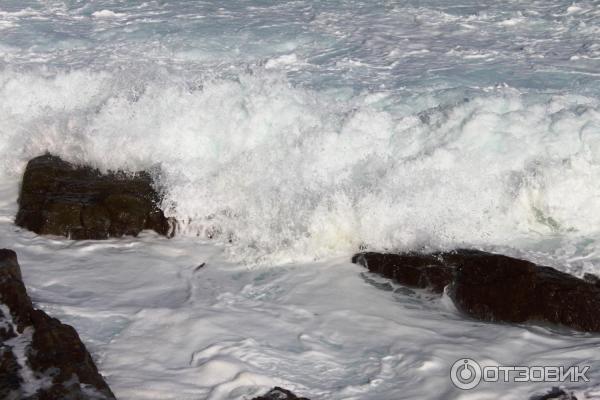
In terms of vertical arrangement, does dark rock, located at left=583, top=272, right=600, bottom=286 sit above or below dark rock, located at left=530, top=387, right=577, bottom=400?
above

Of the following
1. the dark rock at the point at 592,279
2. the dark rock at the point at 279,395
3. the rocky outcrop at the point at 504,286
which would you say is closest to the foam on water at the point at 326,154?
the rocky outcrop at the point at 504,286

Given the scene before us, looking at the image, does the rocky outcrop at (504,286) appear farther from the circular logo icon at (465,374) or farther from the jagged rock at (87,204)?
the jagged rock at (87,204)

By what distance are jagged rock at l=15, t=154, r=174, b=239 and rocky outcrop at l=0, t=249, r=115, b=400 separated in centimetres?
208

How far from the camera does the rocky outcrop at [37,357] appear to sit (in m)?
3.75

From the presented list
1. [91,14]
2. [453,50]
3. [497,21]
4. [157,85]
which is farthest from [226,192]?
[91,14]

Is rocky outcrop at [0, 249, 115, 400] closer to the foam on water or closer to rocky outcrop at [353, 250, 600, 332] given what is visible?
the foam on water

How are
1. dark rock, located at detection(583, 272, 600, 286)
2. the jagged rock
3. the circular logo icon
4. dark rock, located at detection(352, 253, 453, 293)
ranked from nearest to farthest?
the circular logo icon < dark rock, located at detection(583, 272, 600, 286) < dark rock, located at detection(352, 253, 453, 293) < the jagged rock

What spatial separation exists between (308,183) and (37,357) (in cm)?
348

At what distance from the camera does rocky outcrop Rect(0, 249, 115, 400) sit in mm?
3754

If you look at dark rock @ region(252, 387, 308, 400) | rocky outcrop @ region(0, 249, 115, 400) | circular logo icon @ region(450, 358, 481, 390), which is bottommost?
circular logo icon @ region(450, 358, 481, 390)

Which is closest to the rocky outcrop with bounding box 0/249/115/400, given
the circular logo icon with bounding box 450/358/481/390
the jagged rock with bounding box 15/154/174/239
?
the circular logo icon with bounding box 450/358/481/390

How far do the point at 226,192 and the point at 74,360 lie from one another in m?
3.29

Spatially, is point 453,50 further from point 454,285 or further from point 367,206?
point 454,285

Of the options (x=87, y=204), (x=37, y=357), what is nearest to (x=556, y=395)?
(x=37, y=357)
